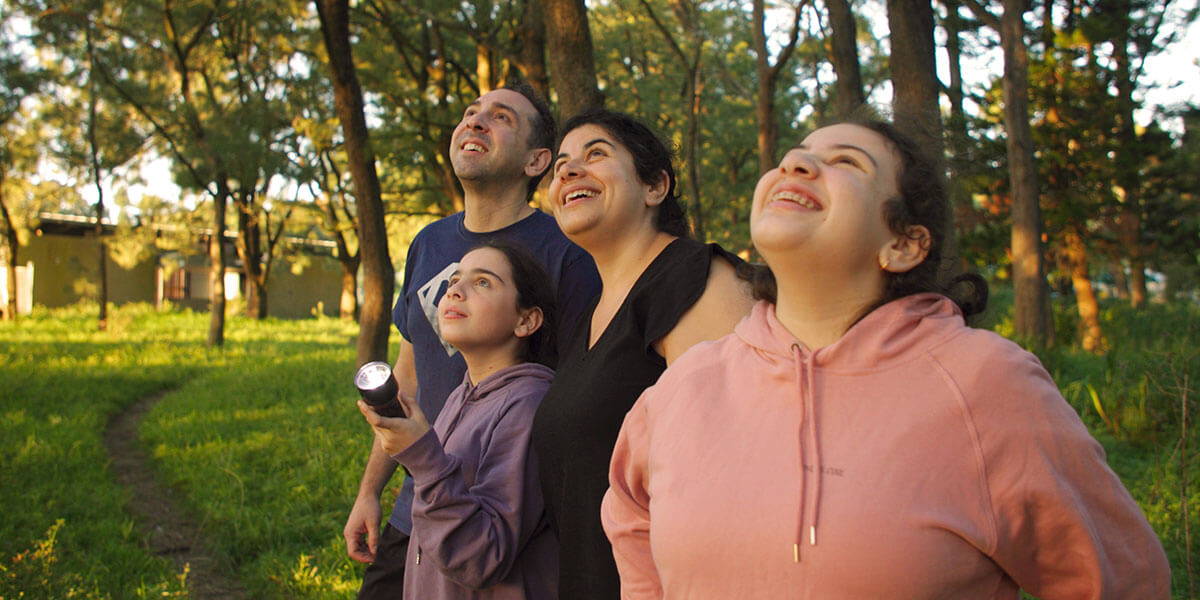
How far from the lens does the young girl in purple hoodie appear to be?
2.27 metres

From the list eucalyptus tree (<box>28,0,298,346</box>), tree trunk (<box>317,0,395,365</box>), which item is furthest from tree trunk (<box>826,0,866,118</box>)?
eucalyptus tree (<box>28,0,298,346</box>)

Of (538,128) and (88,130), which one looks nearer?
(538,128)

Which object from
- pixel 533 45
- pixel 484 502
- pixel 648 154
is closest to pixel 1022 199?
pixel 533 45

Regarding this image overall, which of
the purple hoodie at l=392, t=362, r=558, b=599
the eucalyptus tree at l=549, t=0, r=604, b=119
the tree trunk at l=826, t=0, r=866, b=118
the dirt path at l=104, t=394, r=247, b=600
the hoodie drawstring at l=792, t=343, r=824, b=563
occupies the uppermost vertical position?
the tree trunk at l=826, t=0, r=866, b=118

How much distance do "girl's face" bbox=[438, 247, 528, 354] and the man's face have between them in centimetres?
44

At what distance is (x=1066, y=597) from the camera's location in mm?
1411

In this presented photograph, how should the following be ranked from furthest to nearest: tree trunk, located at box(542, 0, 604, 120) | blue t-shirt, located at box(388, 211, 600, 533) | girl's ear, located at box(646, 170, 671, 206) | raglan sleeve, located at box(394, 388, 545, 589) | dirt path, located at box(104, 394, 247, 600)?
tree trunk, located at box(542, 0, 604, 120) → dirt path, located at box(104, 394, 247, 600) → blue t-shirt, located at box(388, 211, 600, 533) → girl's ear, located at box(646, 170, 671, 206) → raglan sleeve, located at box(394, 388, 545, 589)

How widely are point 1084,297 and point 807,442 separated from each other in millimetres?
15372

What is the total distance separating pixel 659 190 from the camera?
7.99ft

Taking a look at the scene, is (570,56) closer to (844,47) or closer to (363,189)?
(363,189)

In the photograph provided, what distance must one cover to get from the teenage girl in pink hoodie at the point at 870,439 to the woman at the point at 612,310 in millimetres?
298

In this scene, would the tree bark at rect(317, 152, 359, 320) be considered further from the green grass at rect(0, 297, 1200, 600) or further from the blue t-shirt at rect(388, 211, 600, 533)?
the blue t-shirt at rect(388, 211, 600, 533)

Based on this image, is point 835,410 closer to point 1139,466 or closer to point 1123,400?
point 1139,466

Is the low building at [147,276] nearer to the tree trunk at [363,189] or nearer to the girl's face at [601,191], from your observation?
the tree trunk at [363,189]
